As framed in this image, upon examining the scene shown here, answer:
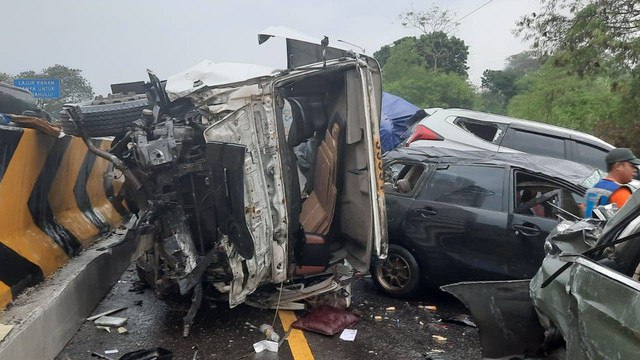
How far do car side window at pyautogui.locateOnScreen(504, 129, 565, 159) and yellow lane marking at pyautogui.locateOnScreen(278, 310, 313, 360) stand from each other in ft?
19.8

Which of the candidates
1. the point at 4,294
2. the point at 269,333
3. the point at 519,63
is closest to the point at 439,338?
the point at 269,333

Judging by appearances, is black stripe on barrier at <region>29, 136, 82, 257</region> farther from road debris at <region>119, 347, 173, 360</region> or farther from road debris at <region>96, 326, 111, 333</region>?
road debris at <region>119, 347, 173, 360</region>

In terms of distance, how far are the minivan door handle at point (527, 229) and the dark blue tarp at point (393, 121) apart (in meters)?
6.08

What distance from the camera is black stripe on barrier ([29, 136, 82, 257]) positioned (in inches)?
175

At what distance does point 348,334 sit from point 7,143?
9.91 feet

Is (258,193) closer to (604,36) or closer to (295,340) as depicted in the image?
(295,340)

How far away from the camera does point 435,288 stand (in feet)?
18.1

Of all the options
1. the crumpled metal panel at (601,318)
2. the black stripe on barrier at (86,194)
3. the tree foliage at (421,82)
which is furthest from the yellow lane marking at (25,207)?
the tree foliage at (421,82)

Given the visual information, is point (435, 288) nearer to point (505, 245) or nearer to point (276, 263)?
point (505, 245)

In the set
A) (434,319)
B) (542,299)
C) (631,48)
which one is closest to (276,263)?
(434,319)

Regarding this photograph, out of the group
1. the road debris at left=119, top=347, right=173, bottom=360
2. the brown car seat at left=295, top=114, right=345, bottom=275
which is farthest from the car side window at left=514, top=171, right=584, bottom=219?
the road debris at left=119, top=347, right=173, bottom=360

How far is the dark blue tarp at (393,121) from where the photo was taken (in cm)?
1097

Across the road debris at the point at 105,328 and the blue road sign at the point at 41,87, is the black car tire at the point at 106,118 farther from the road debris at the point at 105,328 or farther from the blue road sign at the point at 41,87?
the blue road sign at the point at 41,87

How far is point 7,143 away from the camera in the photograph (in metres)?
3.79
